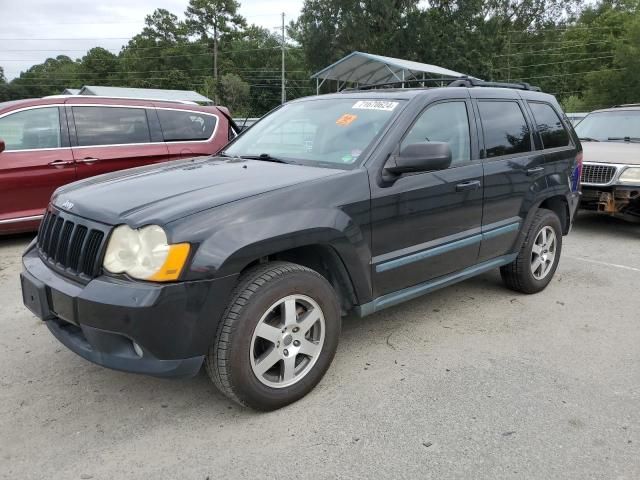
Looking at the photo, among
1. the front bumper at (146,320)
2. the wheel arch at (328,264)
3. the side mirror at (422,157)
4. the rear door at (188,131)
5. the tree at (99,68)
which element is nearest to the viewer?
the front bumper at (146,320)

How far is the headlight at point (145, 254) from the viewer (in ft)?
7.94

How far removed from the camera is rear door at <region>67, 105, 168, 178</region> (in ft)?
21.3

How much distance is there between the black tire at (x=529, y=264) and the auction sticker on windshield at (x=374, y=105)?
1788mm

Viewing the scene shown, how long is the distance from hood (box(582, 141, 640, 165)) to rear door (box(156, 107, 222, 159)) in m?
5.24

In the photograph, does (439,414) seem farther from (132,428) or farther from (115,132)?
(115,132)

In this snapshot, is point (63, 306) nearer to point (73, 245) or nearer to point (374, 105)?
point (73, 245)

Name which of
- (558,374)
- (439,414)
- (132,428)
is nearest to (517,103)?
(558,374)

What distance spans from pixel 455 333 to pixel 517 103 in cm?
200

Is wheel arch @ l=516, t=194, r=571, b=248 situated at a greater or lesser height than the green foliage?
lesser

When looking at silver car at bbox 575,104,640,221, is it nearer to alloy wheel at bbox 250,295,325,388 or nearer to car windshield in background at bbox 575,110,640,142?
car windshield in background at bbox 575,110,640,142

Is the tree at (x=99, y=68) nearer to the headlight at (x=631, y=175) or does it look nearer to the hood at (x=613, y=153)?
the hood at (x=613, y=153)

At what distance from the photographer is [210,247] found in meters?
2.48

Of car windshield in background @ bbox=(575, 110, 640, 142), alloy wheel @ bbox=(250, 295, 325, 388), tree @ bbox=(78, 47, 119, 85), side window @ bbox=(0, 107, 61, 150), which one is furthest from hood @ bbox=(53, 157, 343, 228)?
tree @ bbox=(78, 47, 119, 85)

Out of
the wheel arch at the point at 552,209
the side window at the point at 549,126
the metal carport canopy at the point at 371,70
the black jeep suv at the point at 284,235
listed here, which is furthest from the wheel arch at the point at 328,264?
the metal carport canopy at the point at 371,70
